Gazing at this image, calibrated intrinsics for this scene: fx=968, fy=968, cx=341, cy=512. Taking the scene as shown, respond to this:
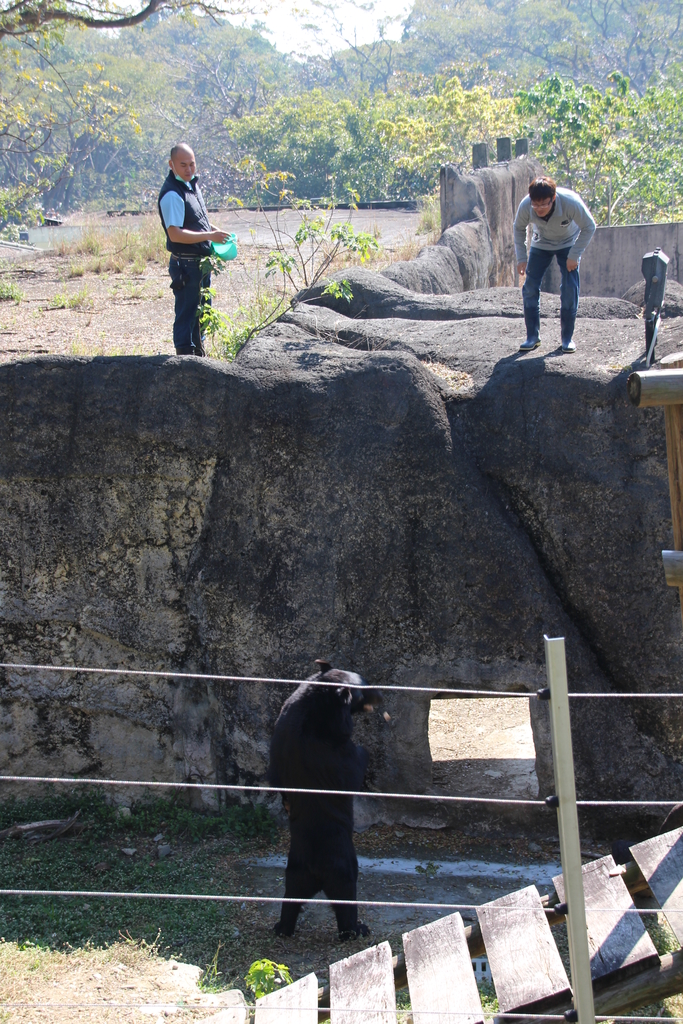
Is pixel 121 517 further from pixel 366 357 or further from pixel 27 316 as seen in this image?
pixel 27 316

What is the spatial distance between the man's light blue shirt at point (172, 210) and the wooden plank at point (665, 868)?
4.81 metres

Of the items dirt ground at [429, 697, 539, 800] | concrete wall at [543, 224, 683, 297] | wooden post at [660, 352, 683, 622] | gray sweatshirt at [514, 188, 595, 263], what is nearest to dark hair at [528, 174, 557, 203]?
gray sweatshirt at [514, 188, 595, 263]

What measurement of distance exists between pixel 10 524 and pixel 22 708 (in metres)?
1.22

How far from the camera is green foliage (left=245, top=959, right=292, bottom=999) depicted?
4.08 m

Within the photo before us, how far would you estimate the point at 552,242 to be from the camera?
6246 millimetres

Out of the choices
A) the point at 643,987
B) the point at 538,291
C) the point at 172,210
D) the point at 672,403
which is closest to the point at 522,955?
the point at 643,987

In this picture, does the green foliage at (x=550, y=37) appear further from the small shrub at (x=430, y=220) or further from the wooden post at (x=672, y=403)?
the wooden post at (x=672, y=403)

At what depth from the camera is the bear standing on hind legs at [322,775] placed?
4711 mm

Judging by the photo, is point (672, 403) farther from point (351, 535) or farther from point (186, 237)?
point (186, 237)

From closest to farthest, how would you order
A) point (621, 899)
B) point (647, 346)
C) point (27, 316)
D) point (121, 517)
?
point (621, 899) < point (647, 346) < point (121, 517) < point (27, 316)

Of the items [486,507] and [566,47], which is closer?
[486,507]

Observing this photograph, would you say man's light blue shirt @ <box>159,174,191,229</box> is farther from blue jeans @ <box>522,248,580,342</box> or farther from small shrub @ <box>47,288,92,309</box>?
small shrub @ <box>47,288,92,309</box>

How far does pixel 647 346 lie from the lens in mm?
5695

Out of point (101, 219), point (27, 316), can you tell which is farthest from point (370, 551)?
point (101, 219)
